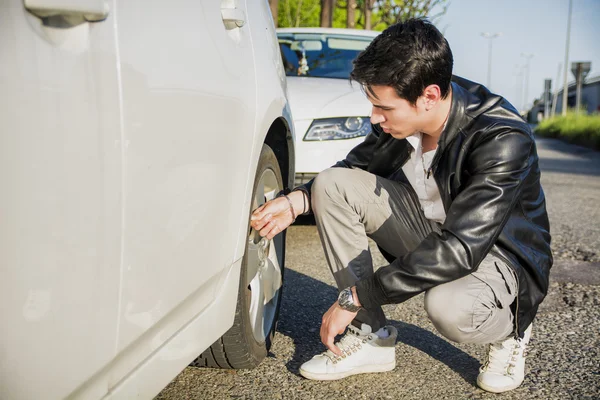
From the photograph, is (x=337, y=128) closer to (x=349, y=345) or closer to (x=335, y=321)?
(x=349, y=345)

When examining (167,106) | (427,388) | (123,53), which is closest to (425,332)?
(427,388)

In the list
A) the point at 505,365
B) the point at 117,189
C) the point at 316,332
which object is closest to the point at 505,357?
the point at 505,365

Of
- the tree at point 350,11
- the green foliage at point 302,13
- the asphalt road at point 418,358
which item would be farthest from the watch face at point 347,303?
the green foliage at point 302,13

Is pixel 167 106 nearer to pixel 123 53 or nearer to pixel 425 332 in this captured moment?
pixel 123 53

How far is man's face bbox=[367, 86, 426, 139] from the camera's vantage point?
213 centimetres

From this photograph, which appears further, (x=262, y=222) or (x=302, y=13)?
(x=302, y=13)

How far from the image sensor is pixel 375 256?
4.36 metres

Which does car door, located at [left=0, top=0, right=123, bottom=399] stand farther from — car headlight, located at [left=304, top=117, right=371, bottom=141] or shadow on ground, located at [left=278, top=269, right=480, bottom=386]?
car headlight, located at [left=304, top=117, right=371, bottom=141]

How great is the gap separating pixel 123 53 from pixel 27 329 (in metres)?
0.51

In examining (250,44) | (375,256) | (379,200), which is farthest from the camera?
(375,256)

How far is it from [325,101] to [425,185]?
2.22 meters

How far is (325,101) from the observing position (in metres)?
4.53

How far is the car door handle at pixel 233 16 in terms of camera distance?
6.08 feet

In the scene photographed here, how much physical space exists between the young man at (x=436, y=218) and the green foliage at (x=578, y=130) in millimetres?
17184
